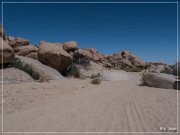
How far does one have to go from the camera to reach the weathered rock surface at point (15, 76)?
13.2 m

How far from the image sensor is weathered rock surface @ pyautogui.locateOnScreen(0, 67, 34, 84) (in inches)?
520

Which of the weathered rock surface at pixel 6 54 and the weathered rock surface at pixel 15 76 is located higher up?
the weathered rock surface at pixel 6 54

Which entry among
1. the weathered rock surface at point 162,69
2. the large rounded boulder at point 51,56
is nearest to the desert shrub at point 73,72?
the large rounded boulder at point 51,56

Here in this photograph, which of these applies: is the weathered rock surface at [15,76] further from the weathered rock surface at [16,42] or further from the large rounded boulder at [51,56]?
the weathered rock surface at [16,42]

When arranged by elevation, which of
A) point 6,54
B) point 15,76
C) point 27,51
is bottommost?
point 15,76

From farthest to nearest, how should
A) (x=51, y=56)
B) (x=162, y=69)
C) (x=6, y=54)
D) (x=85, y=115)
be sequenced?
(x=162, y=69)
(x=51, y=56)
(x=6, y=54)
(x=85, y=115)

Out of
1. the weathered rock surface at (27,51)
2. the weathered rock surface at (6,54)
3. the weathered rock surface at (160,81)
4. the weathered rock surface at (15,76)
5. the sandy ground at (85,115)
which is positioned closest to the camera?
the sandy ground at (85,115)

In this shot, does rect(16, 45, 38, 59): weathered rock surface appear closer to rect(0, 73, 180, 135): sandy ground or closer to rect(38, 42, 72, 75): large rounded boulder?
rect(38, 42, 72, 75): large rounded boulder

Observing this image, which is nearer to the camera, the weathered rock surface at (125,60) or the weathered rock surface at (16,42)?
the weathered rock surface at (16,42)

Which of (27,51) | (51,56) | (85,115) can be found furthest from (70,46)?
(85,115)

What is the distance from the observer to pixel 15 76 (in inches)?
546

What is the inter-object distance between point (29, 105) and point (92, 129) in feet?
10.6

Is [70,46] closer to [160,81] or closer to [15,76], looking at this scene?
[15,76]

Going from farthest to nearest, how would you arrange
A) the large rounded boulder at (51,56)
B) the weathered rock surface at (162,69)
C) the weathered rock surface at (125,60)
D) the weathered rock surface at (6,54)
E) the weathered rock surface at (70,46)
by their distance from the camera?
the weathered rock surface at (125,60) < the weathered rock surface at (70,46) < the large rounded boulder at (51,56) < the weathered rock surface at (162,69) < the weathered rock surface at (6,54)
